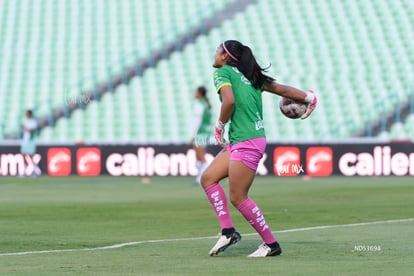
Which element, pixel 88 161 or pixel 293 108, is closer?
pixel 293 108

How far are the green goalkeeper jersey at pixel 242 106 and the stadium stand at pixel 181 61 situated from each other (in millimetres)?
22264

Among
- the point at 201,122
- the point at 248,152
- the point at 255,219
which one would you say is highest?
the point at 201,122

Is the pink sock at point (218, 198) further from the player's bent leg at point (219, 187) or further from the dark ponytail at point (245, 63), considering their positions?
the dark ponytail at point (245, 63)

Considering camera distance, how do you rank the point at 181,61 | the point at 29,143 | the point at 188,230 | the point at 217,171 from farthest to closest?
1. the point at 181,61
2. the point at 29,143
3. the point at 188,230
4. the point at 217,171

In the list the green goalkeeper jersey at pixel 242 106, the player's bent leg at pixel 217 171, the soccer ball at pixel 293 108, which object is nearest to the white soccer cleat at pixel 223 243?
the player's bent leg at pixel 217 171

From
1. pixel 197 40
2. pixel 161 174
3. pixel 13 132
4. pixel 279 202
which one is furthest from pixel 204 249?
pixel 197 40

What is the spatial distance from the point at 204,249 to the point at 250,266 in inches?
66.6

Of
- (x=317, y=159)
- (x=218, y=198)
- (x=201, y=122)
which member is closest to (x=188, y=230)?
(x=218, y=198)

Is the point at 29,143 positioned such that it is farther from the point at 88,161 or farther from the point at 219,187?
the point at 219,187

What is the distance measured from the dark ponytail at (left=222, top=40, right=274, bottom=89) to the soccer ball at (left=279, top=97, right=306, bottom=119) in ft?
1.62

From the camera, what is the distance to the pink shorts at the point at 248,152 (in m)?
10.5

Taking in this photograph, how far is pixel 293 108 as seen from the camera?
427 inches

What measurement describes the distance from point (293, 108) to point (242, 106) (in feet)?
1.99

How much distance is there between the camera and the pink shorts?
1050 centimetres
